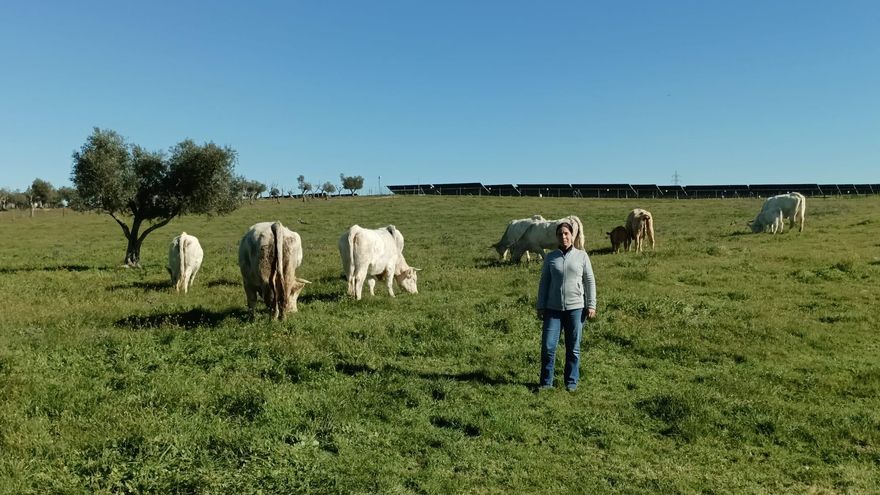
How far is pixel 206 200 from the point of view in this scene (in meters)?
26.4

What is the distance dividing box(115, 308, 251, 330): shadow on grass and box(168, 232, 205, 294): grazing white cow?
504cm

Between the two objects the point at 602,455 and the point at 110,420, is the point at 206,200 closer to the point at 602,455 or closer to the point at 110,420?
the point at 110,420

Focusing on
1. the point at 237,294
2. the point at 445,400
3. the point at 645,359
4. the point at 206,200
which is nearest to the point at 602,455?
the point at 445,400

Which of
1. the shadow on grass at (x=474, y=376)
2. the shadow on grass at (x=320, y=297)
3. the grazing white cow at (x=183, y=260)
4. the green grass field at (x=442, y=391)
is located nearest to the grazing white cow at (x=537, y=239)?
the green grass field at (x=442, y=391)

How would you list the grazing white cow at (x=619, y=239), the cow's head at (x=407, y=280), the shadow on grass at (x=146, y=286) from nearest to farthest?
1. the cow's head at (x=407, y=280)
2. the shadow on grass at (x=146, y=286)
3. the grazing white cow at (x=619, y=239)

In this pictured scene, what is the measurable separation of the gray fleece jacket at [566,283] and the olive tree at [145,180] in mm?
21008

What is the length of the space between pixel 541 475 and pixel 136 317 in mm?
10380

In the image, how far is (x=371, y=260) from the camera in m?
15.9

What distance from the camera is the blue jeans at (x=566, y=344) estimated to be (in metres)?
8.81

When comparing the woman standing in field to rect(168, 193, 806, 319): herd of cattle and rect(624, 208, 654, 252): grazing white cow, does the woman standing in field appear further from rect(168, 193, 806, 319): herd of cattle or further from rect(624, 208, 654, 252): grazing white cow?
rect(624, 208, 654, 252): grazing white cow

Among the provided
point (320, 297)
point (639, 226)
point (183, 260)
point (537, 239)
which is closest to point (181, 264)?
point (183, 260)

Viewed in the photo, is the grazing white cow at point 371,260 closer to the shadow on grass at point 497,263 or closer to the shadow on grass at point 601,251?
the shadow on grass at point 497,263

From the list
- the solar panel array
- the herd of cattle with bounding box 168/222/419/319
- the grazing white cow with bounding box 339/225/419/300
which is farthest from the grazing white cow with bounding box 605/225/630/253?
the solar panel array

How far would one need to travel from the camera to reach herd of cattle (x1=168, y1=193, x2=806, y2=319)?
12312 mm
